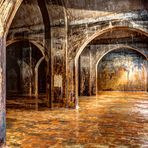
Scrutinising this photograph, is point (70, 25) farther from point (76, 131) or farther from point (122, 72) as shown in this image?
point (122, 72)

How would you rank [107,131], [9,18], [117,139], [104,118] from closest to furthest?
[9,18] < [117,139] < [107,131] < [104,118]

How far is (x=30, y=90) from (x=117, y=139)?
11335 mm

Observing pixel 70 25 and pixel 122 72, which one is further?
pixel 122 72

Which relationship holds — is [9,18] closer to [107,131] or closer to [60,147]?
[60,147]

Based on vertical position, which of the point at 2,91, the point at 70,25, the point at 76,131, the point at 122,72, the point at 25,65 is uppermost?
the point at 70,25

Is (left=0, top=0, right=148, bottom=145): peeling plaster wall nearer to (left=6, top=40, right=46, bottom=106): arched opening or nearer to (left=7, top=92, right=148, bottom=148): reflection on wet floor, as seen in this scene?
(left=7, top=92, right=148, bottom=148): reflection on wet floor

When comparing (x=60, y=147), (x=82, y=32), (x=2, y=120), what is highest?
(x=82, y=32)

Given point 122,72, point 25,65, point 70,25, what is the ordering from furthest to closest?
point 122,72 → point 25,65 → point 70,25

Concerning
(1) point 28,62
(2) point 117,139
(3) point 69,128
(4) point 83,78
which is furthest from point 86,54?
(2) point 117,139

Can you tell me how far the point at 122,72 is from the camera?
19.1 meters

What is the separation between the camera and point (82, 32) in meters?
9.24


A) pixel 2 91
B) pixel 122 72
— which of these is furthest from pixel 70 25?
pixel 122 72

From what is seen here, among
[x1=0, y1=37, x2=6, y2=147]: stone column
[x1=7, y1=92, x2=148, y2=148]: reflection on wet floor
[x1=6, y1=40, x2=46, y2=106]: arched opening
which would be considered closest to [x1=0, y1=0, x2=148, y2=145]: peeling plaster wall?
[x1=7, y1=92, x2=148, y2=148]: reflection on wet floor

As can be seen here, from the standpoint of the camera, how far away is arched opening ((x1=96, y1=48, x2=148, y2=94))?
18.9 metres
